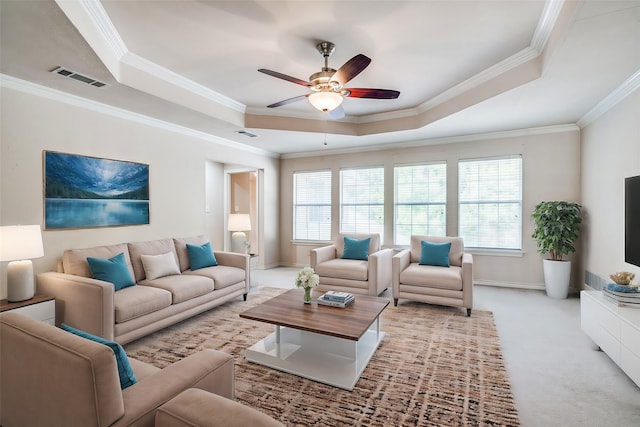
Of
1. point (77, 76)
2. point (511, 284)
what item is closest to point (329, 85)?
point (77, 76)

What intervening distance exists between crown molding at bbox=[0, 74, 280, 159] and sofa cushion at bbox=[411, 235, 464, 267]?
371 cm

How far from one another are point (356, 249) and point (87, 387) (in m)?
4.20

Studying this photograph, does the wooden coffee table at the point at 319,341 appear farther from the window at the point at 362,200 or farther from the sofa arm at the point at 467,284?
the window at the point at 362,200

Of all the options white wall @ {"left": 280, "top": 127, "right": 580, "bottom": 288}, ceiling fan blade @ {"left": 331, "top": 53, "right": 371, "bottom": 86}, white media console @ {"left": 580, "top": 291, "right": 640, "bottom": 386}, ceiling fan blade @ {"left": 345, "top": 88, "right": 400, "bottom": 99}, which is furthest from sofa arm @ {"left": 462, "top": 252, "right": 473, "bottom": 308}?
ceiling fan blade @ {"left": 331, "top": 53, "right": 371, "bottom": 86}

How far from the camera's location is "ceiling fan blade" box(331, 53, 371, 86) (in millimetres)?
2434

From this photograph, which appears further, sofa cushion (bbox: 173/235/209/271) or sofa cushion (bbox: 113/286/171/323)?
sofa cushion (bbox: 173/235/209/271)

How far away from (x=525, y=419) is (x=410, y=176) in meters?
4.55

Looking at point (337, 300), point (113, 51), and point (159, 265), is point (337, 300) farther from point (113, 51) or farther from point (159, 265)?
point (113, 51)

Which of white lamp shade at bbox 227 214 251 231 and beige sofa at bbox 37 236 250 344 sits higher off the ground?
white lamp shade at bbox 227 214 251 231

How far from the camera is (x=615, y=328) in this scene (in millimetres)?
2494

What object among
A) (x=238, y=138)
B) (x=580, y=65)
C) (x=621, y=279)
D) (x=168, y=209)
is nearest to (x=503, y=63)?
(x=580, y=65)

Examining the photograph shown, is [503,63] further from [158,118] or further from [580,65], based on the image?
[158,118]

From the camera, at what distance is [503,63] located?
3.35 metres

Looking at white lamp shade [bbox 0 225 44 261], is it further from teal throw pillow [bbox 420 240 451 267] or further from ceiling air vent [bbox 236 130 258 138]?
teal throw pillow [bbox 420 240 451 267]
